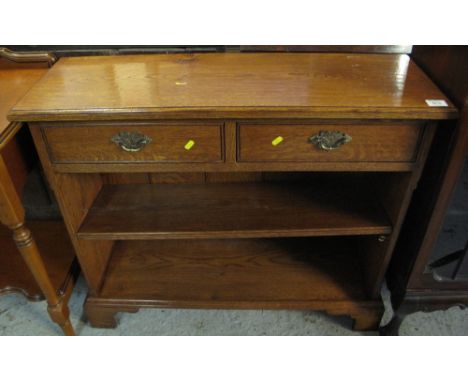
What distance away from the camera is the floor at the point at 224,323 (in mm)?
1309

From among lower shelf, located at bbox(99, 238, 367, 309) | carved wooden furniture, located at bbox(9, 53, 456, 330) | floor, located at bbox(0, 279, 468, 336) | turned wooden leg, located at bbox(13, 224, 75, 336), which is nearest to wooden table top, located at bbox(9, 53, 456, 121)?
carved wooden furniture, located at bbox(9, 53, 456, 330)

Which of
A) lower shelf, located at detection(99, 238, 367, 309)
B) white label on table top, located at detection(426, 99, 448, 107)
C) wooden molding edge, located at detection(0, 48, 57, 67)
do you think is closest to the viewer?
white label on table top, located at detection(426, 99, 448, 107)

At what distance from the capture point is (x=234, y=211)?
1173 millimetres

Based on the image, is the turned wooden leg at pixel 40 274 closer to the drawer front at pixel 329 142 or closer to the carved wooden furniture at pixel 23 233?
the carved wooden furniture at pixel 23 233

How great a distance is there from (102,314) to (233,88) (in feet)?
2.79

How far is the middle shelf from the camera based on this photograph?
111cm

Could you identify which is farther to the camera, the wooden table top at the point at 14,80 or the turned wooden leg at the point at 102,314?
the turned wooden leg at the point at 102,314

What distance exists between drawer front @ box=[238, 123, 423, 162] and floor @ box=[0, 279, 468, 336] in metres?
0.64

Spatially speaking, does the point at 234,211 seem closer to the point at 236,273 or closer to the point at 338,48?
the point at 236,273

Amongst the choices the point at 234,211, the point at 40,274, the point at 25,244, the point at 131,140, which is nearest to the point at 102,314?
the point at 40,274

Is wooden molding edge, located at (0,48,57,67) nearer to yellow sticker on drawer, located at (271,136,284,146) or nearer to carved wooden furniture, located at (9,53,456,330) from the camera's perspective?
carved wooden furniture, located at (9,53,456,330)

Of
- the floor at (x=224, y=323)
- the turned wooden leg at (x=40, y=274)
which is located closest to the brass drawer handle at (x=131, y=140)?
the turned wooden leg at (x=40, y=274)

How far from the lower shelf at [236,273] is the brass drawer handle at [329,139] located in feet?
1.80

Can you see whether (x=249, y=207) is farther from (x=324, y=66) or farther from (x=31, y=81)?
(x=31, y=81)
